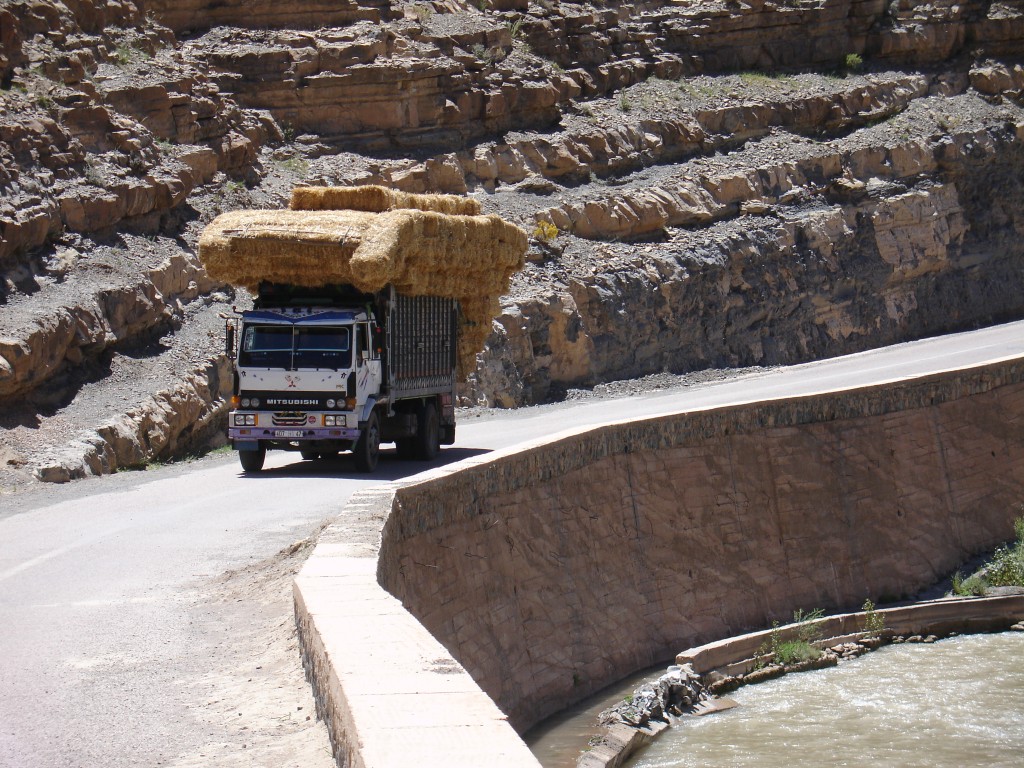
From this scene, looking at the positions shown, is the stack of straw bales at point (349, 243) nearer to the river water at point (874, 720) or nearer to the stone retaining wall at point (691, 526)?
the stone retaining wall at point (691, 526)

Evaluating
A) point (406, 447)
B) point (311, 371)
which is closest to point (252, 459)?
point (311, 371)

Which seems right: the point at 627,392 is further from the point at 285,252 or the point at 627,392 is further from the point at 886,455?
the point at 285,252

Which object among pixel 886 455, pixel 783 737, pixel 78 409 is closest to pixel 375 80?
pixel 78 409

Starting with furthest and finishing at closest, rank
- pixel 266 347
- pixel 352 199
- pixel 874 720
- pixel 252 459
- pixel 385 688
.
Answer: pixel 352 199 < pixel 252 459 < pixel 266 347 < pixel 874 720 < pixel 385 688

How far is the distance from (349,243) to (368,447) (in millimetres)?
2860

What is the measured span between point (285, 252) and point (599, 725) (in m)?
8.22

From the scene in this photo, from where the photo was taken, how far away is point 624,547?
680 inches

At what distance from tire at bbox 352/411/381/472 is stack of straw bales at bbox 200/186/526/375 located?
76.1 inches

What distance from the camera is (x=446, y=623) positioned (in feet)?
39.2

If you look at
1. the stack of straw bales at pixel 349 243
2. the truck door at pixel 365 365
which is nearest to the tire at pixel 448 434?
the stack of straw bales at pixel 349 243

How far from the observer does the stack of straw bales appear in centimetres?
1853

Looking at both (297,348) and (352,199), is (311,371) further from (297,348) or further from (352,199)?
(352,199)

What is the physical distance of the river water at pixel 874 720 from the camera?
14.2 metres

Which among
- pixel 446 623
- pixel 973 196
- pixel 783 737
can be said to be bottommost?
pixel 783 737
